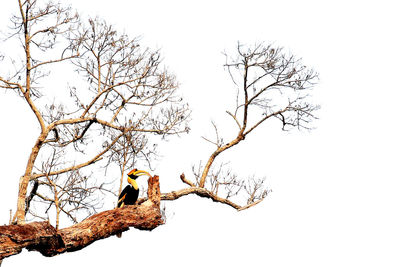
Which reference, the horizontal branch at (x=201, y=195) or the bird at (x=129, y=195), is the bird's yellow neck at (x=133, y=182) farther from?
the horizontal branch at (x=201, y=195)

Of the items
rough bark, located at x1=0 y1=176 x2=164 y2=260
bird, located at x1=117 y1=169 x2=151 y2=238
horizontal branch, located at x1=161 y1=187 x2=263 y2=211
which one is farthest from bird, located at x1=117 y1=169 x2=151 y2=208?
rough bark, located at x1=0 y1=176 x2=164 y2=260

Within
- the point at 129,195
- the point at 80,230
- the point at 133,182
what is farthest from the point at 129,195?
the point at 80,230

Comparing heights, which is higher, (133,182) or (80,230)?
(133,182)

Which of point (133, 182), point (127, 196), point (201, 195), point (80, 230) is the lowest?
point (80, 230)

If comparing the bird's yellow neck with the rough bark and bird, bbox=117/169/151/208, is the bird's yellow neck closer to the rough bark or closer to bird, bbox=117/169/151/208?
bird, bbox=117/169/151/208

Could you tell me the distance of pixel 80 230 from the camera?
839cm

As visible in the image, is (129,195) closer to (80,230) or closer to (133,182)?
(133,182)

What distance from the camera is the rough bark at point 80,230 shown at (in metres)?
7.46

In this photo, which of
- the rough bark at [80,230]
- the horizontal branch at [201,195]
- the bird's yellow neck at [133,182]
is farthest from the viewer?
the horizontal branch at [201,195]

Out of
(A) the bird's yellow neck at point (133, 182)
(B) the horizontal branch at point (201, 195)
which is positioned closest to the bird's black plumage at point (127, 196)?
(A) the bird's yellow neck at point (133, 182)

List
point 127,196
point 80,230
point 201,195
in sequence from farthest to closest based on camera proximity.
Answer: point 201,195 < point 127,196 < point 80,230

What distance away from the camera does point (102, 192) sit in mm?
12281

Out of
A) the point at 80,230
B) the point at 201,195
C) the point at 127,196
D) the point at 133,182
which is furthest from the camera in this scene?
the point at 201,195

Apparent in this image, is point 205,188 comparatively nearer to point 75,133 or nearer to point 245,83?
point 245,83
